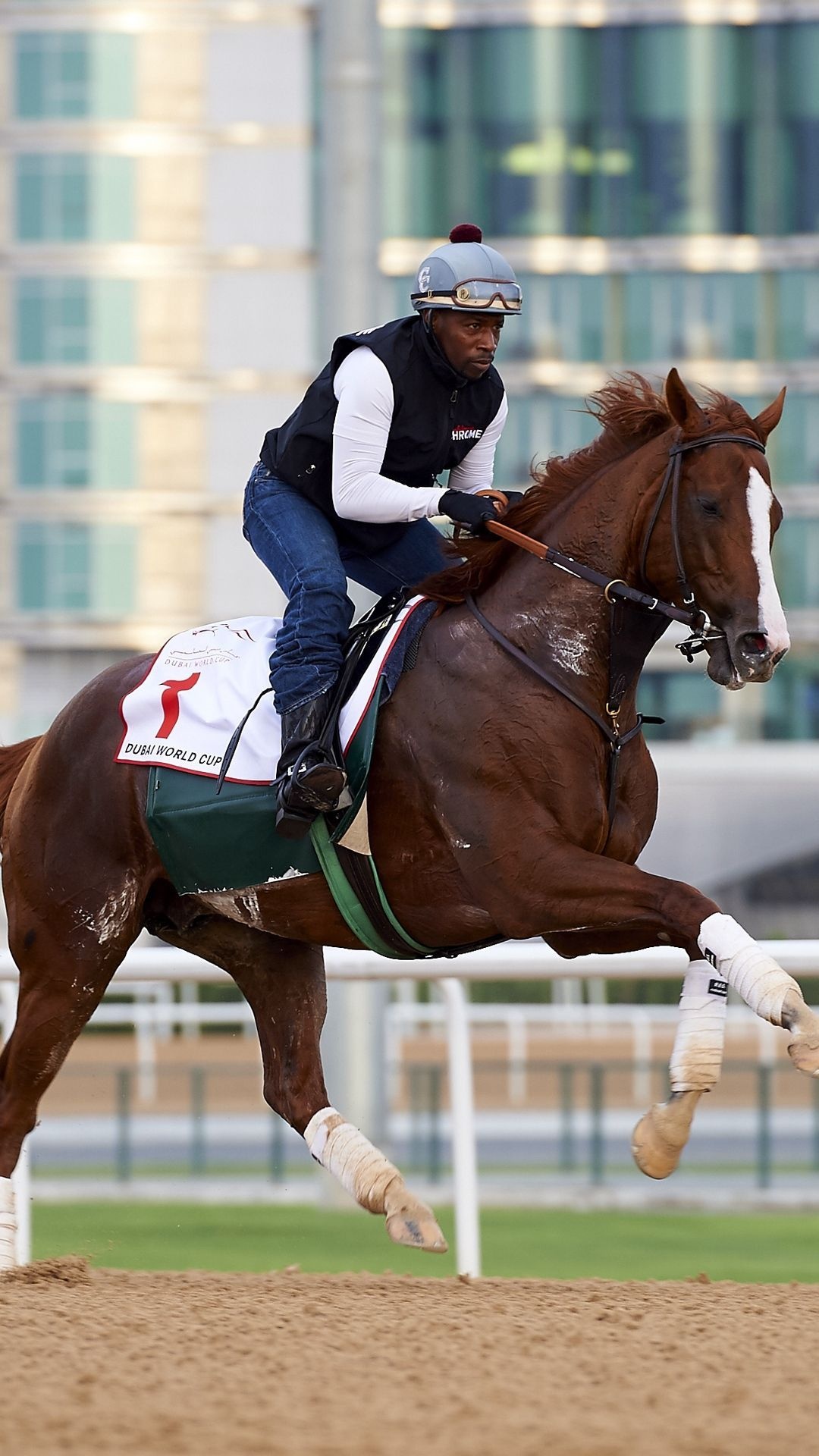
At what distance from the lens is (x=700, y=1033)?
15.1 ft

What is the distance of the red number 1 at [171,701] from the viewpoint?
5438 millimetres

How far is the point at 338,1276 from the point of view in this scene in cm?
537

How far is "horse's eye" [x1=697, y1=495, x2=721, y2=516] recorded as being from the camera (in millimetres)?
4762

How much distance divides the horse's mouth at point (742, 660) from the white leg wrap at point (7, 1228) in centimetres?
225

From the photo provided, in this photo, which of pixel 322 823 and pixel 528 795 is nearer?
pixel 528 795

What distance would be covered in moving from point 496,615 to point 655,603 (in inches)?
16.4

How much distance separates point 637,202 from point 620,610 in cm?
2610

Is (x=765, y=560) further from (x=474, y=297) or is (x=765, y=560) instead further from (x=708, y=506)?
(x=474, y=297)

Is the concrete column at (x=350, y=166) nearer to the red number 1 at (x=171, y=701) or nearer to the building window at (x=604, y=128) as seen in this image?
the red number 1 at (x=171, y=701)

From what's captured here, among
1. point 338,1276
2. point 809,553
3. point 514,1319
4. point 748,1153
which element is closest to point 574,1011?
point 748,1153

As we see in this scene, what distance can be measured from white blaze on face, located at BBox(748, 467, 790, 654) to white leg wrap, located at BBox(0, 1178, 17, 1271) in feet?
7.89

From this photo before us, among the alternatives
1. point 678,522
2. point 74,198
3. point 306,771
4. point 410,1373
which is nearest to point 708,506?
point 678,522

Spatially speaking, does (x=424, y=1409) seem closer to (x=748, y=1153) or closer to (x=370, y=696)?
(x=370, y=696)

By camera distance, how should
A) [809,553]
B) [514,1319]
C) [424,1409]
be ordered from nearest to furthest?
[424,1409] < [514,1319] < [809,553]
